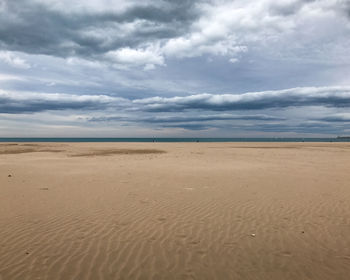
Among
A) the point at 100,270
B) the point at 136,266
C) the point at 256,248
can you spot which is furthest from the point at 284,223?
the point at 100,270

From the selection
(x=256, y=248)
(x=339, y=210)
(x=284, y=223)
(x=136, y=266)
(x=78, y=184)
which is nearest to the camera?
(x=136, y=266)

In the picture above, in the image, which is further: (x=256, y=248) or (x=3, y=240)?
(x=3, y=240)

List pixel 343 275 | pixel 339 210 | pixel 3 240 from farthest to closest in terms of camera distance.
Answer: pixel 339 210 → pixel 3 240 → pixel 343 275

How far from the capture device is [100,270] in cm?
527

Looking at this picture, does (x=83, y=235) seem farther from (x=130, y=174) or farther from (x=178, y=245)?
(x=130, y=174)

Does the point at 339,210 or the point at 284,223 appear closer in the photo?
the point at 284,223

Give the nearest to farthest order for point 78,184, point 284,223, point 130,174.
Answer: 1. point 284,223
2. point 78,184
3. point 130,174

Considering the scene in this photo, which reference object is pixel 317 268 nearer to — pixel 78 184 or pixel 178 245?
pixel 178 245

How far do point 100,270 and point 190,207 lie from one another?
4.79 m

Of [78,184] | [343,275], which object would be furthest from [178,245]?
[78,184]

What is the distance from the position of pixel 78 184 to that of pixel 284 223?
9.80 m

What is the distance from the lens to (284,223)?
7.95 meters

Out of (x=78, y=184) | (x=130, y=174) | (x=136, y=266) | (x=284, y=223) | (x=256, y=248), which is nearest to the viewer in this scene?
(x=136, y=266)

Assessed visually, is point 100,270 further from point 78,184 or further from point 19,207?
point 78,184
